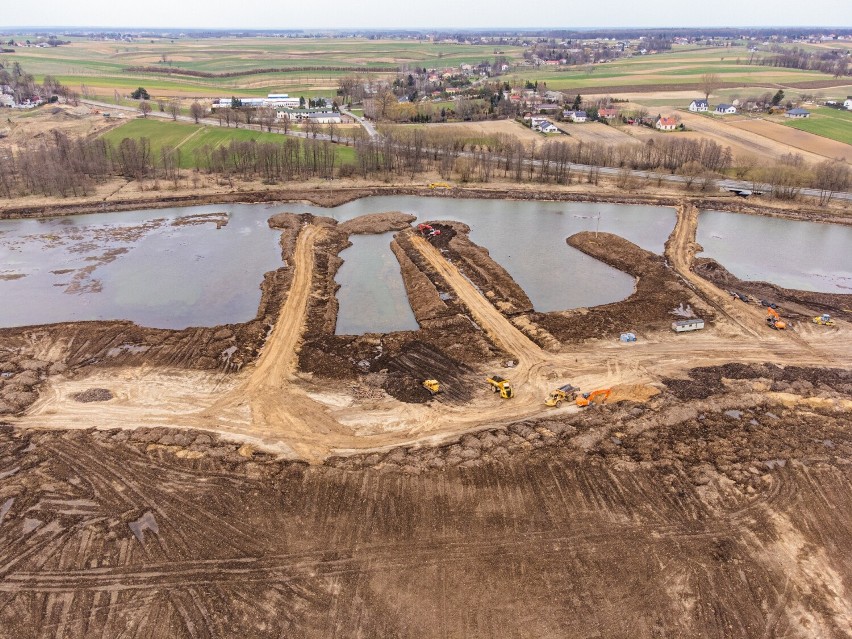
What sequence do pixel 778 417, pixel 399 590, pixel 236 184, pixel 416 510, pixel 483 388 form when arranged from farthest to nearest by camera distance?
1. pixel 236 184
2. pixel 483 388
3. pixel 778 417
4. pixel 416 510
5. pixel 399 590

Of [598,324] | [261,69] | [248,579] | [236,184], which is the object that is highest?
[261,69]

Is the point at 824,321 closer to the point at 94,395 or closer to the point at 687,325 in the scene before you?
the point at 687,325

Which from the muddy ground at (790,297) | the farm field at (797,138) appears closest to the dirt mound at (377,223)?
Result: the muddy ground at (790,297)

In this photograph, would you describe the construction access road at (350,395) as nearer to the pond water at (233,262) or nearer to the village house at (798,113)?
the pond water at (233,262)

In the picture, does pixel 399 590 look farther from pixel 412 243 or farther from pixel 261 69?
pixel 261 69

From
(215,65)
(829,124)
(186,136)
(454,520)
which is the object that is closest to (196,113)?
(186,136)

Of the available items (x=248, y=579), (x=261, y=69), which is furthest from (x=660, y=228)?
(x=261, y=69)
